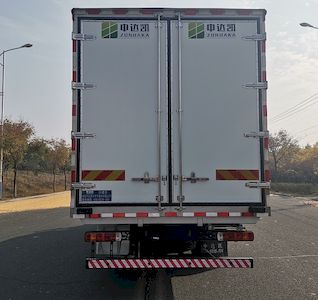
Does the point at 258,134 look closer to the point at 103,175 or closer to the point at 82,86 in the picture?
the point at 103,175

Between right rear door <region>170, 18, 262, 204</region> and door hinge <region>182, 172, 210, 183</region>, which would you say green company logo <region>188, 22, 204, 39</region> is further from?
door hinge <region>182, 172, 210, 183</region>

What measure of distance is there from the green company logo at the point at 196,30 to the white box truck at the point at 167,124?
1cm

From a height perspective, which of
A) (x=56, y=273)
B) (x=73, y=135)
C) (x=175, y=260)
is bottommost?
(x=56, y=273)

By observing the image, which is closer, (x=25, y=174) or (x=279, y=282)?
(x=279, y=282)

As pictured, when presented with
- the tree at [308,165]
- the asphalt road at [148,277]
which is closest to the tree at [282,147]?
the tree at [308,165]

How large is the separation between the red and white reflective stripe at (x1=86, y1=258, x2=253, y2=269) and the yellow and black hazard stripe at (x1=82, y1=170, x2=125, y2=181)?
3.51ft

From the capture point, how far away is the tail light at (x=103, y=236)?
6113 mm

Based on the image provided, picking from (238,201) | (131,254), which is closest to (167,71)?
(238,201)

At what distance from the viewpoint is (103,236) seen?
612 cm

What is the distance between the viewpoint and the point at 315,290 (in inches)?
258

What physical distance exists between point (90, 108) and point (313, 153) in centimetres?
6725

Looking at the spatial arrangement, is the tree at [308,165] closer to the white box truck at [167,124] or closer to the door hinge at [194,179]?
the white box truck at [167,124]

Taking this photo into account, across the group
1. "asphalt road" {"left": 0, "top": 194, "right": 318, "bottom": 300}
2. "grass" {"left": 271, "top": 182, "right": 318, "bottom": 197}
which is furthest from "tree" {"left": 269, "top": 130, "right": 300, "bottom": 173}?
"asphalt road" {"left": 0, "top": 194, "right": 318, "bottom": 300}

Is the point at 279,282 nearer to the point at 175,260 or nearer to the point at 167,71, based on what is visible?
the point at 175,260
